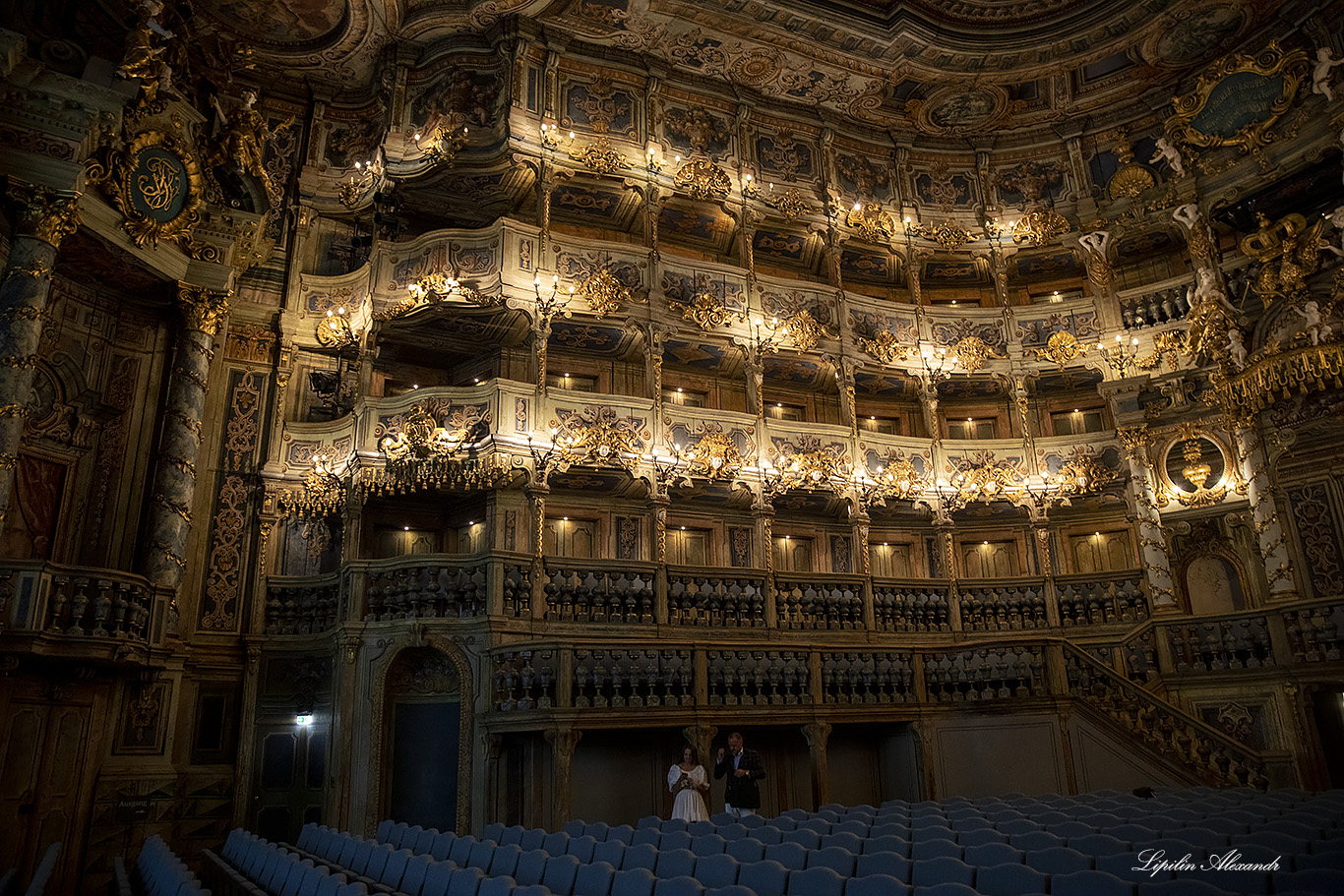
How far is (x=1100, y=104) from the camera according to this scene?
2098cm

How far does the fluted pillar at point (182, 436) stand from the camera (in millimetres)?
13523

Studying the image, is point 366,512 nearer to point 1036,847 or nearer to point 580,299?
point 580,299

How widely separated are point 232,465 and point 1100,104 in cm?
2087

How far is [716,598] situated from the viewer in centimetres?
1551

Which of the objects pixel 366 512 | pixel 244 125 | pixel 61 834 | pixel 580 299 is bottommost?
pixel 61 834

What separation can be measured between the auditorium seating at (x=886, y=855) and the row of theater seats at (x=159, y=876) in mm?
501

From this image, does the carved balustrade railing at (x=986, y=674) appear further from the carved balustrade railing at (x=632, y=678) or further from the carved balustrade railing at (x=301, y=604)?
the carved balustrade railing at (x=301, y=604)

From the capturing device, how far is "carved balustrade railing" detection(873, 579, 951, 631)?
17.0 metres

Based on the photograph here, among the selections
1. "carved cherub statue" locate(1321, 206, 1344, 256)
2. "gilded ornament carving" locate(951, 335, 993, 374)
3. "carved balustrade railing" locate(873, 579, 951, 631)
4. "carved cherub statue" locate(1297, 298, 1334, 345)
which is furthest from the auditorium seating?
"gilded ornament carving" locate(951, 335, 993, 374)

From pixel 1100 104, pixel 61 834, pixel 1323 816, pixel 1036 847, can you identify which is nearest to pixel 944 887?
pixel 1036 847

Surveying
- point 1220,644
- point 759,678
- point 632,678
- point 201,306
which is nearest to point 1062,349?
point 1220,644

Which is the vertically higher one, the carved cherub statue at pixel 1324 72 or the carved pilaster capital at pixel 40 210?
the carved cherub statue at pixel 1324 72

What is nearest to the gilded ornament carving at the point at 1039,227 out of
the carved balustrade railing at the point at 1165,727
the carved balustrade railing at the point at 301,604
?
the carved balustrade railing at the point at 1165,727

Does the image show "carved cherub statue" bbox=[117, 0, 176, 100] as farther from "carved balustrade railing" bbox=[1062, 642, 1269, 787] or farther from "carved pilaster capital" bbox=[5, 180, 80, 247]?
"carved balustrade railing" bbox=[1062, 642, 1269, 787]
